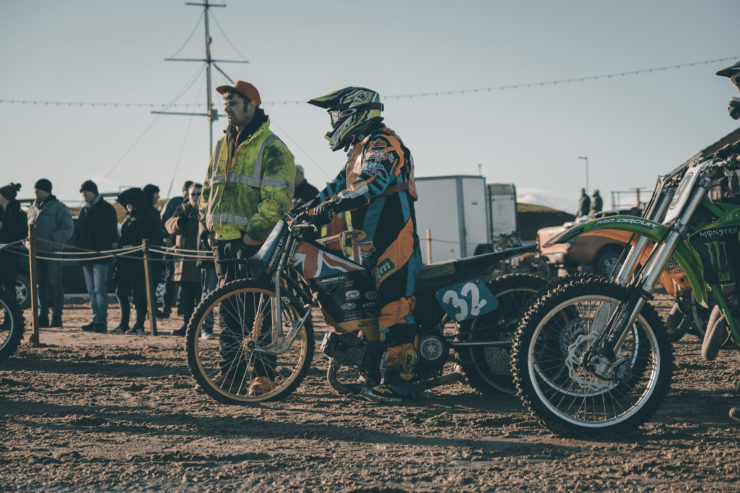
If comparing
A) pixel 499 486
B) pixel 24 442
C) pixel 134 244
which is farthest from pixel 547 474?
pixel 134 244

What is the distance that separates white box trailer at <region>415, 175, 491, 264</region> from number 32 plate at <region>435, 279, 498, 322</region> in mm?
17537

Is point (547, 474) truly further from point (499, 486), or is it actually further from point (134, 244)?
point (134, 244)

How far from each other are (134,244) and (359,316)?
20.3 ft

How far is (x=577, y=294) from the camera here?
12.6 feet

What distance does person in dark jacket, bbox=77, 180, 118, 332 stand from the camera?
1016 centimetres

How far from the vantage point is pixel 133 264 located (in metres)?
9.85

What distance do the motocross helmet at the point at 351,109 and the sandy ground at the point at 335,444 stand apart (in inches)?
72.4

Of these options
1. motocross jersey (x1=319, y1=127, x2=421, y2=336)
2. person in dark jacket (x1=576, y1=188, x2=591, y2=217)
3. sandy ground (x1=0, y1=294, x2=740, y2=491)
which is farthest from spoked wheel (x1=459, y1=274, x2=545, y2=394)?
person in dark jacket (x1=576, y1=188, x2=591, y2=217)

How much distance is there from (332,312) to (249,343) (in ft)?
1.94

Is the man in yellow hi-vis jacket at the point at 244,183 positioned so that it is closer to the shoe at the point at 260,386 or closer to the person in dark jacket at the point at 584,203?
the shoe at the point at 260,386

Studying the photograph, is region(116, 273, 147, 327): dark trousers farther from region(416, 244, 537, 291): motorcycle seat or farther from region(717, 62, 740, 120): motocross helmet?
region(717, 62, 740, 120): motocross helmet

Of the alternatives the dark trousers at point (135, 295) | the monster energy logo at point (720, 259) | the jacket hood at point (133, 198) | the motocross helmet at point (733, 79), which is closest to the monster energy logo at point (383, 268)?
the monster energy logo at point (720, 259)

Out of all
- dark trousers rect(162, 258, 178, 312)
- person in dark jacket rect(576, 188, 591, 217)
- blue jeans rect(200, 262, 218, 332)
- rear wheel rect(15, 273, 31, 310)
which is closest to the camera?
blue jeans rect(200, 262, 218, 332)

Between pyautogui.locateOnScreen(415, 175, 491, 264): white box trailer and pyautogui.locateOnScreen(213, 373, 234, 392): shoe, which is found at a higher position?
pyautogui.locateOnScreen(415, 175, 491, 264): white box trailer
